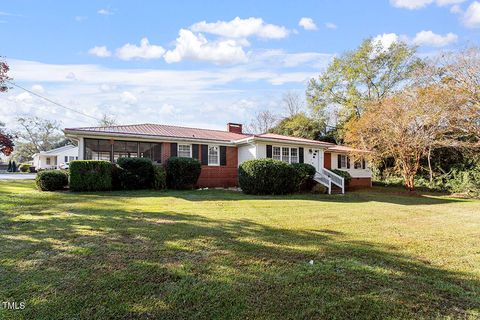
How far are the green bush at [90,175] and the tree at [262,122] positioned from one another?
29.7m

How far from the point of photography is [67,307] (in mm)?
2615

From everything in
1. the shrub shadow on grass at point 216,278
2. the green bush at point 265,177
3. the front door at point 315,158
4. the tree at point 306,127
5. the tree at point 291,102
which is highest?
the tree at point 291,102

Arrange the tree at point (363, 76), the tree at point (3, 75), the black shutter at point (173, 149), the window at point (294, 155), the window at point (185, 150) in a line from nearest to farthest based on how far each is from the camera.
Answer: the tree at point (3, 75)
the black shutter at point (173, 149)
the window at point (185, 150)
the window at point (294, 155)
the tree at point (363, 76)

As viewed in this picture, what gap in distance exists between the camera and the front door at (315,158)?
1856 centimetres

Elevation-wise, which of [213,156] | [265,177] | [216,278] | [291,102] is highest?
[291,102]

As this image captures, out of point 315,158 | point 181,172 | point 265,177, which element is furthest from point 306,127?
point 181,172

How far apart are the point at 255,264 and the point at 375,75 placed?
94.9 ft

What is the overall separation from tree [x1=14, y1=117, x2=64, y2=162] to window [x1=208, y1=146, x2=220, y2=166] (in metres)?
45.4

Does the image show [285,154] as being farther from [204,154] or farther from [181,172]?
[181,172]

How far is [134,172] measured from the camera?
45.5 ft

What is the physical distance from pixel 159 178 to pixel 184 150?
2.96m

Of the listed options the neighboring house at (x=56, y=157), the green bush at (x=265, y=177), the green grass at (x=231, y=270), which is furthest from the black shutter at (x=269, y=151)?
the neighboring house at (x=56, y=157)

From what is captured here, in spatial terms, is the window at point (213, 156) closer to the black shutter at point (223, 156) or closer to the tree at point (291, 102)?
the black shutter at point (223, 156)

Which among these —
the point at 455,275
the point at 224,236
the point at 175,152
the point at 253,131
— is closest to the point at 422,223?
the point at 455,275
